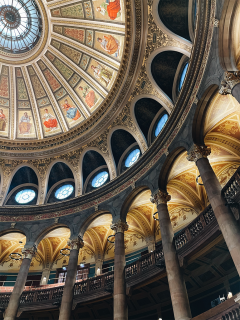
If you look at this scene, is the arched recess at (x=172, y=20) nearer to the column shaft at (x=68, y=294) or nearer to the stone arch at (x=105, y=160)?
the stone arch at (x=105, y=160)

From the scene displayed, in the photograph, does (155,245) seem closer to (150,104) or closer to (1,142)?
(150,104)

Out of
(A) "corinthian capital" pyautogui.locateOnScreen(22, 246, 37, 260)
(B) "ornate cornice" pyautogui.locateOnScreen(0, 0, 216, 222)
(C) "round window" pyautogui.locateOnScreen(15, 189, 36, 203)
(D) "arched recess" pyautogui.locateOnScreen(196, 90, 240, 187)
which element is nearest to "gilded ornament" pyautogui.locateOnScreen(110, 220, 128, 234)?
(B) "ornate cornice" pyautogui.locateOnScreen(0, 0, 216, 222)

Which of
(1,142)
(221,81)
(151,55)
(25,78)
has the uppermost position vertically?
(25,78)

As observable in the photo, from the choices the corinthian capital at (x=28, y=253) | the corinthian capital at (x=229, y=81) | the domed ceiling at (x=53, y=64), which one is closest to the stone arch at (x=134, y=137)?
the domed ceiling at (x=53, y=64)

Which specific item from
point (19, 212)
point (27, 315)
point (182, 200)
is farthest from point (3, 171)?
point (182, 200)

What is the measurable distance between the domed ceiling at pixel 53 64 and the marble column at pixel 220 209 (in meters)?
11.0

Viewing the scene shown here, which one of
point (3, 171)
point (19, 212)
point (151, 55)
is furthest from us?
point (3, 171)

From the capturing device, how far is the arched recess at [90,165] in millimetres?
22047

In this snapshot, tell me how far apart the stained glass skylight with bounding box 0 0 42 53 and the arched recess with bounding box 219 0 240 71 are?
19173 millimetres

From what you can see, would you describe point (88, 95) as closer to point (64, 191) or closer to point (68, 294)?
point (64, 191)

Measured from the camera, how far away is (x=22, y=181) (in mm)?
23859

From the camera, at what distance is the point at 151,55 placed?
1748cm

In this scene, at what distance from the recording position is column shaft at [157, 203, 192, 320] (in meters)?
10.1

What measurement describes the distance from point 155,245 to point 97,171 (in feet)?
26.2
